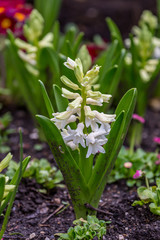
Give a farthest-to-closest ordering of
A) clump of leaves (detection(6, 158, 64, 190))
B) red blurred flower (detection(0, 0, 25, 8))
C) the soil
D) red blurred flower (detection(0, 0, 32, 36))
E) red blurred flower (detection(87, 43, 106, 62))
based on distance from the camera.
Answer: red blurred flower (detection(87, 43, 106, 62))
red blurred flower (detection(0, 0, 25, 8))
red blurred flower (detection(0, 0, 32, 36))
clump of leaves (detection(6, 158, 64, 190))
the soil

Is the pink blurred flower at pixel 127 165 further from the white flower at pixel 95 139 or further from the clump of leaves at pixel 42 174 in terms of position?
the white flower at pixel 95 139

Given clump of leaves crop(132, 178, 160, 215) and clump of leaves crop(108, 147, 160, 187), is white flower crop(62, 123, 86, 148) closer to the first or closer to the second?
clump of leaves crop(132, 178, 160, 215)

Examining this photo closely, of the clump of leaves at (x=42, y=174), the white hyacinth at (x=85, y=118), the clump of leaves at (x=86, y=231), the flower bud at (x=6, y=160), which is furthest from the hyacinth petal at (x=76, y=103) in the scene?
the clump of leaves at (x=42, y=174)

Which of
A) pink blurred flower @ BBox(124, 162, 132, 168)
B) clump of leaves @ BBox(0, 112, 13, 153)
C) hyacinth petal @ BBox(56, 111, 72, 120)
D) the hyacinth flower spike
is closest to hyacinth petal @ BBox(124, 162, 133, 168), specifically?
pink blurred flower @ BBox(124, 162, 132, 168)

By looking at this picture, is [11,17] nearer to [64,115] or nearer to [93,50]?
[93,50]

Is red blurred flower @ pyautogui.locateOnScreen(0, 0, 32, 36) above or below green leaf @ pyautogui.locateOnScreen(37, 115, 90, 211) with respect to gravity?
above

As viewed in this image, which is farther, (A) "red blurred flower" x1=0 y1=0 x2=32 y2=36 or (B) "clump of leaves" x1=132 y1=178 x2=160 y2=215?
(A) "red blurred flower" x1=0 y1=0 x2=32 y2=36

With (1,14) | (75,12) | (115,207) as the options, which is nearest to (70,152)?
(115,207)

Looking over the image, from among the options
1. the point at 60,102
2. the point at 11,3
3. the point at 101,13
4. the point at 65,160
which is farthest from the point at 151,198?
the point at 101,13

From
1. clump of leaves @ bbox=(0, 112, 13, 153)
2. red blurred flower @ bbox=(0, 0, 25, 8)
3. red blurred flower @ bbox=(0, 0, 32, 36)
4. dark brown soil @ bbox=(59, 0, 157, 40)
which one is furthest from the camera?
dark brown soil @ bbox=(59, 0, 157, 40)

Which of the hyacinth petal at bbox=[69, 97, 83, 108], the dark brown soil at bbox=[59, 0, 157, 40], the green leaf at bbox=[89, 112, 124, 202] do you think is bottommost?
the green leaf at bbox=[89, 112, 124, 202]
